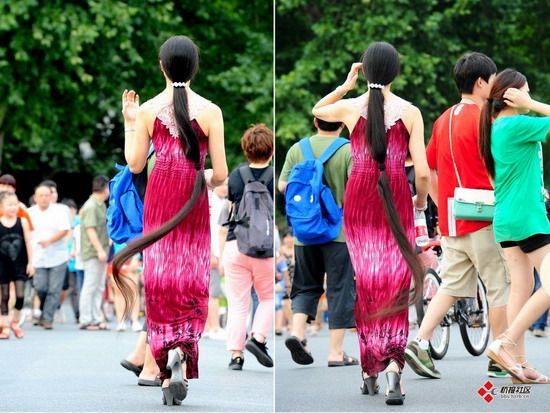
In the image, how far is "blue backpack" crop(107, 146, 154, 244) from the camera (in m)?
8.30

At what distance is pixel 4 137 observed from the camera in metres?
25.8

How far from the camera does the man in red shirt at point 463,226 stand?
23.7ft

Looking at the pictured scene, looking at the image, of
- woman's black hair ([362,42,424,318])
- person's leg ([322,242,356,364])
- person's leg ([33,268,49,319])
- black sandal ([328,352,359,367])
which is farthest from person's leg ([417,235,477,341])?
person's leg ([33,268,49,319])

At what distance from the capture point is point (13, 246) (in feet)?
50.5

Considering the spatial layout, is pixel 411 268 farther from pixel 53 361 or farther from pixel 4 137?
pixel 4 137

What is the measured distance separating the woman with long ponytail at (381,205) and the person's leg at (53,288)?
10.1 metres

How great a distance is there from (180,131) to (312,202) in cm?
106

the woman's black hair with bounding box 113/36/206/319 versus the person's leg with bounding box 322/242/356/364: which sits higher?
the woman's black hair with bounding box 113/36/206/319

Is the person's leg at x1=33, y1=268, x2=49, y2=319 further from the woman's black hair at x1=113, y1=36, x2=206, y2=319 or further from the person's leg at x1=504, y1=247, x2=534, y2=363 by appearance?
the person's leg at x1=504, y1=247, x2=534, y2=363

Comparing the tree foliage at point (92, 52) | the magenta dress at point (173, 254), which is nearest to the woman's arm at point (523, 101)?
the magenta dress at point (173, 254)

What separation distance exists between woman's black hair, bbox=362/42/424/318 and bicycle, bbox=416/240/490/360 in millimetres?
562

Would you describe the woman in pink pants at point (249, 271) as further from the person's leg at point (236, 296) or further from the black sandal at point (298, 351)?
the black sandal at point (298, 351)

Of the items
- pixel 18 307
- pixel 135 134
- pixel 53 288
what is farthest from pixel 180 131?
pixel 53 288

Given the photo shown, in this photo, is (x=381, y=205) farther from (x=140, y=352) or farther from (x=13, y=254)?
(x=13, y=254)
